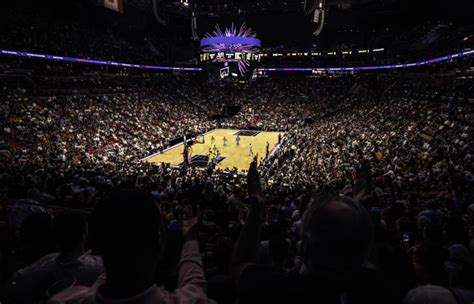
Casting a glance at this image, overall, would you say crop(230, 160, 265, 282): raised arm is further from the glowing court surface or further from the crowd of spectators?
the glowing court surface

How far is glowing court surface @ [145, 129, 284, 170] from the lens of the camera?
107ft

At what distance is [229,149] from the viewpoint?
37500 mm

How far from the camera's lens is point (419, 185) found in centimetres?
1216

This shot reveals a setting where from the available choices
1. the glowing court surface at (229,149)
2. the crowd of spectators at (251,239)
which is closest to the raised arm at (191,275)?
the crowd of spectators at (251,239)

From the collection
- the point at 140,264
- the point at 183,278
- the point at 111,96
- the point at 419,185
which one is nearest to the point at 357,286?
the point at 183,278

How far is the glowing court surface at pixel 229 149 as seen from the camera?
32641 mm

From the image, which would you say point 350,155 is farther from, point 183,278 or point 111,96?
point 111,96

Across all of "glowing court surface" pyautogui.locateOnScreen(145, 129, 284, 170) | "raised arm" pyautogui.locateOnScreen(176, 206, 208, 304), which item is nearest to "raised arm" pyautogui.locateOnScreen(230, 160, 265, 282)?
"raised arm" pyautogui.locateOnScreen(176, 206, 208, 304)

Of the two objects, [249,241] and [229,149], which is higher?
[229,149]

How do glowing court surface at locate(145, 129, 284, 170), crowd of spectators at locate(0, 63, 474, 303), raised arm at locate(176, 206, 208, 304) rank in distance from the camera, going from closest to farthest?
crowd of spectators at locate(0, 63, 474, 303), raised arm at locate(176, 206, 208, 304), glowing court surface at locate(145, 129, 284, 170)

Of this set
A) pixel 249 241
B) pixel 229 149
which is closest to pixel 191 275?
pixel 249 241

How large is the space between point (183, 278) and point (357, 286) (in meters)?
0.92

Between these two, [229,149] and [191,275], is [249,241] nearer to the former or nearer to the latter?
[191,275]

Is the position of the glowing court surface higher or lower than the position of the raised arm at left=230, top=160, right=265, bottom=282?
higher
